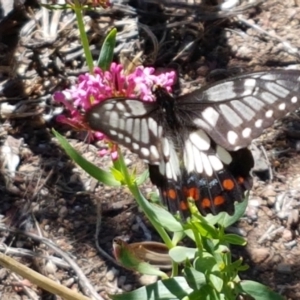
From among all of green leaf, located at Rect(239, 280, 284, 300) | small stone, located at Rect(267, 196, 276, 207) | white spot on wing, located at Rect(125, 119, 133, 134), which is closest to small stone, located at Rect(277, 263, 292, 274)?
small stone, located at Rect(267, 196, 276, 207)

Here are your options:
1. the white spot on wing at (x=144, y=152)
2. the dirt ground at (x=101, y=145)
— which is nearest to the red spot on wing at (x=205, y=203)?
the white spot on wing at (x=144, y=152)

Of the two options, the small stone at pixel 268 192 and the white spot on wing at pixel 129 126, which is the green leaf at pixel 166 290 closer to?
the white spot on wing at pixel 129 126

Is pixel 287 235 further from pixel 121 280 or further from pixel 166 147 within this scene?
pixel 166 147

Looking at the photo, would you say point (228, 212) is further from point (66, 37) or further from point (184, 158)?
point (66, 37)

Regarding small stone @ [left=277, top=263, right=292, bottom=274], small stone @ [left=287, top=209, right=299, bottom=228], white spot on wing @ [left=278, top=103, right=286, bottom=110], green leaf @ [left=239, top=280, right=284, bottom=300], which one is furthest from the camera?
small stone @ [left=287, top=209, right=299, bottom=228]

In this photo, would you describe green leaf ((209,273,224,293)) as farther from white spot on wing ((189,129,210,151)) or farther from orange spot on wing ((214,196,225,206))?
white spot on wing ((189,129,210,151))

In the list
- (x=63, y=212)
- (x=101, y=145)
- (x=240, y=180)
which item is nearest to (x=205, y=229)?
(x=240, y=180)
